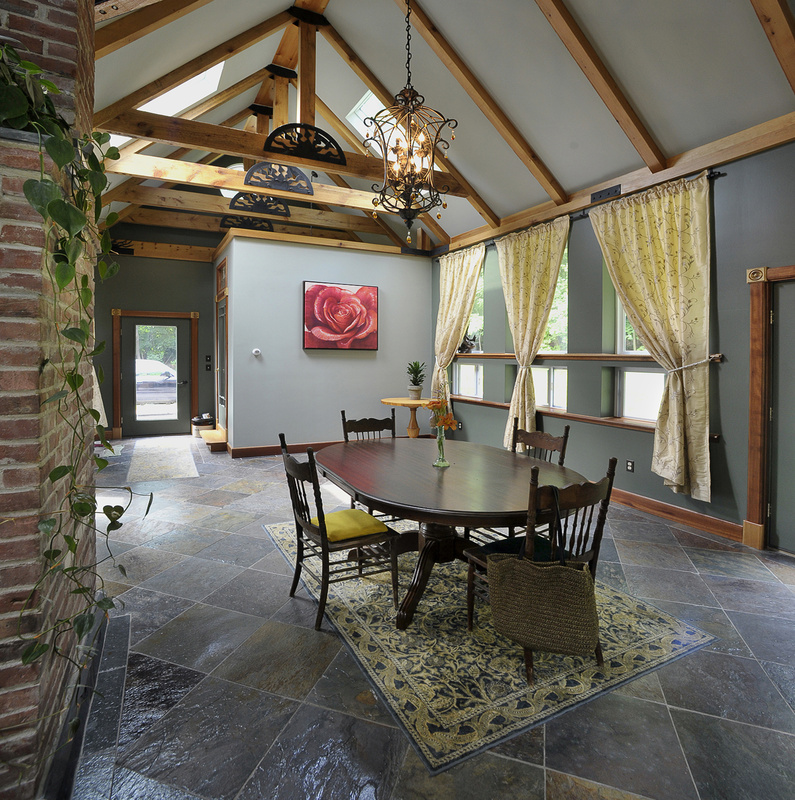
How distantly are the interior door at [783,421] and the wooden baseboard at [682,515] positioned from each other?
24cm

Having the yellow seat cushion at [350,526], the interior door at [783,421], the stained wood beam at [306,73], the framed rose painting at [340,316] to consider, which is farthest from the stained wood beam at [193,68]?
the interior door at [783,421]

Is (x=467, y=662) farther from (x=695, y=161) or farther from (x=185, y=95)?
(x=185, y=95)

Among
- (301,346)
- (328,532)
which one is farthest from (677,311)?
(301,346)

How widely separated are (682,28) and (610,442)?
2996 mm

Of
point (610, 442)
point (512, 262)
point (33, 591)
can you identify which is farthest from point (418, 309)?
point (33, 591)

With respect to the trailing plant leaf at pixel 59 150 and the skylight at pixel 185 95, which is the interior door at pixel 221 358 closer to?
the skylight at pixel 185 95

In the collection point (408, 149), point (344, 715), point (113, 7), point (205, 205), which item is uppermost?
point (205, 205)

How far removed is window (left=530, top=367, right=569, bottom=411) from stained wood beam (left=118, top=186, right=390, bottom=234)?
357cm

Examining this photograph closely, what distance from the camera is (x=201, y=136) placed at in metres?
4.37

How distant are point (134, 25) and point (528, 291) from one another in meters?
3.89

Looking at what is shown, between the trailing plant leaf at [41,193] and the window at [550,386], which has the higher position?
the trailing plant leaf at [41,193]

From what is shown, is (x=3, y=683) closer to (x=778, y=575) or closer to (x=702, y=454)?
(x=778, y=575)

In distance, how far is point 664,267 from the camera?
3.80 meters

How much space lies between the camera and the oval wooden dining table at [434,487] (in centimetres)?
202
